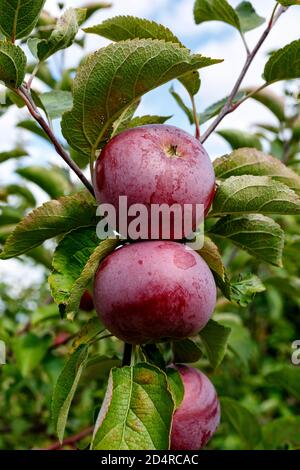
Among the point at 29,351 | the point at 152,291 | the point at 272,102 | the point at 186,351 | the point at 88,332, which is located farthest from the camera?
the point at 272,102

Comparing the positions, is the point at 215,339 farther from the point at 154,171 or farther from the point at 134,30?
the point at 134,30

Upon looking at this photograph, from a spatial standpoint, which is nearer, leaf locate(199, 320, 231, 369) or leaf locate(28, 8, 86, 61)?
leaf locate(28, 8, 86, 61)

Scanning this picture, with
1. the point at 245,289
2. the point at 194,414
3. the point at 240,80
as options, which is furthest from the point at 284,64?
the point at 194,414

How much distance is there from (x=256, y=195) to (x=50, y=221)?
331 millimetres

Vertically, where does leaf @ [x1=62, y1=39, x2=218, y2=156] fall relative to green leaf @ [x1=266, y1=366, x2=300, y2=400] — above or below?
above

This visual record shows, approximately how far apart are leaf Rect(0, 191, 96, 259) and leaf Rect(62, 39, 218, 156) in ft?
0.36

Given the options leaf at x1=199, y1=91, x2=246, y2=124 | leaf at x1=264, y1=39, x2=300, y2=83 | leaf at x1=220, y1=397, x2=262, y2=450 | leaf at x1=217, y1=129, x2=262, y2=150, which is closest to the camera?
leaf at x1=264, y1=39, x2=300, y2=83

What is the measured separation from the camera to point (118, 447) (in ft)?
2.62

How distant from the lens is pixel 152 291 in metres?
0.81

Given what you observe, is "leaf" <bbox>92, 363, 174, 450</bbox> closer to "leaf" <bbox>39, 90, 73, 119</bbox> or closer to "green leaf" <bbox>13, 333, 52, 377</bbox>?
"leaf" <bbox>39, 90, 73, 119</bbox>

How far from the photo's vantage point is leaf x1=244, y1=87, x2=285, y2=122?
2.03m

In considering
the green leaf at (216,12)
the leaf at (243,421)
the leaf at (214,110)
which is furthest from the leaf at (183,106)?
the leaf at (243,421)

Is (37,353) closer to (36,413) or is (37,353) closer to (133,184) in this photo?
(36,413)

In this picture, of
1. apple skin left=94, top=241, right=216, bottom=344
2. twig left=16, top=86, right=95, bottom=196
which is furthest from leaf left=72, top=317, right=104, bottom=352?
twig left=16, top=86, right=95, bottom=196
